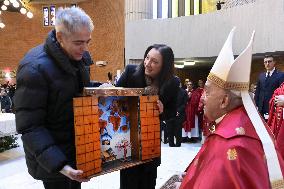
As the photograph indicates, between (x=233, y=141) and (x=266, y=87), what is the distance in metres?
6.53

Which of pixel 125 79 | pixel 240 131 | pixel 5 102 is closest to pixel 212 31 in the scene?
pixel 5 102

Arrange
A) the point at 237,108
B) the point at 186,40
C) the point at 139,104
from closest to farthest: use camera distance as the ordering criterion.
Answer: the point at 237,108
the point at 139,104
the point at 186,40

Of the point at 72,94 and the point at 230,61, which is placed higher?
the point at 230,61

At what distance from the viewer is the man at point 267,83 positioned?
7.70 m

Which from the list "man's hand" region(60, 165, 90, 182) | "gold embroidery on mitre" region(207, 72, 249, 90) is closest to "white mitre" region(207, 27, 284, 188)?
"gold embroidery on mitre" region(207, 72, 249, 90)

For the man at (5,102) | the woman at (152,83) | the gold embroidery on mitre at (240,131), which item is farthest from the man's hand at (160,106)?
the man at (5,102)

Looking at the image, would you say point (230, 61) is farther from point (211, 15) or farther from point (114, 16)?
point (114, 16)

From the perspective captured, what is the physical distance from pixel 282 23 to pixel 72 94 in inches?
372

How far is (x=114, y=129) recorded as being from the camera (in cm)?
228

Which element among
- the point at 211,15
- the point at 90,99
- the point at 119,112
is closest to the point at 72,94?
the point at 90,99

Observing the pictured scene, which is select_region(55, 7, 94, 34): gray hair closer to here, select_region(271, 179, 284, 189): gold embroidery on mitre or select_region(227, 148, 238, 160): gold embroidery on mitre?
select_region(227, 148, 238, 160): gold embroidery on mitre

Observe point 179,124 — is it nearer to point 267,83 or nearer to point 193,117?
point 193,117

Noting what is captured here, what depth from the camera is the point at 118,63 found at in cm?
1942


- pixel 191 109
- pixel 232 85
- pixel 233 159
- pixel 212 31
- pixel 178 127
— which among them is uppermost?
pixel 212 31
